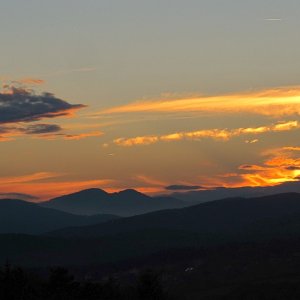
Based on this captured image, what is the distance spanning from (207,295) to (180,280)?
101 feet

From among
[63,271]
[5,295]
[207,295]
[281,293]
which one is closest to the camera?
[5,295]

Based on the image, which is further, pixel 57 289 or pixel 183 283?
pixel 183 283

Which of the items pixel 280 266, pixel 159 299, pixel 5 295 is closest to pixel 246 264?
pixel 280 266

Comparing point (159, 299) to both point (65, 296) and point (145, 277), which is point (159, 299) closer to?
point (145, 277)

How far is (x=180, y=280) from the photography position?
189875 millimetres

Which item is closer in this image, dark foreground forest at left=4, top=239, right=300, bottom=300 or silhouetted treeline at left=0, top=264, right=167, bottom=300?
silhouetted treeline at left=0, top=264, right=167, bottom=300

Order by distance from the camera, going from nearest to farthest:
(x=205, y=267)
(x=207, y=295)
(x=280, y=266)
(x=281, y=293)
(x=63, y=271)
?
1. (x=63, y=271)
2. (x=281, y=293)
3. (x=207, y=295)
4. (x=280, y=266)
5. (x=205, y=267)

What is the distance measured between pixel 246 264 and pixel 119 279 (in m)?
32.2

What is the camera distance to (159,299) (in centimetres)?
9169

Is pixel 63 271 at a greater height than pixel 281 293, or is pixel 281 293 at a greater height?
pixel 63 271

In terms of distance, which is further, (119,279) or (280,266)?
(119,279)

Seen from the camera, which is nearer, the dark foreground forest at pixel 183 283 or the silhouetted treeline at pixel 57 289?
the silhouetted treeline at pixel 57 289

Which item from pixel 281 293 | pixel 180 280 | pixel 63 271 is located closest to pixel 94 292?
pixel 63 271

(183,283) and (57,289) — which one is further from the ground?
(57,289)
